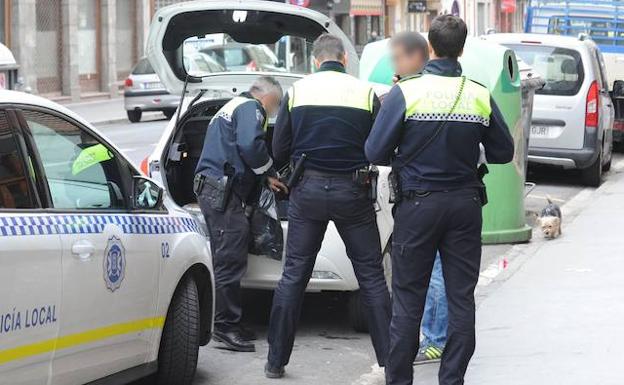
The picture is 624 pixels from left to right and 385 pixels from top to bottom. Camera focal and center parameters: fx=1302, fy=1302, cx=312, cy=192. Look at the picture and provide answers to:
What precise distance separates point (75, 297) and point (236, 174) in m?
2.28

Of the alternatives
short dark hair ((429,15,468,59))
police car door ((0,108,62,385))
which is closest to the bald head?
short dark hair ((429,15,468,59))

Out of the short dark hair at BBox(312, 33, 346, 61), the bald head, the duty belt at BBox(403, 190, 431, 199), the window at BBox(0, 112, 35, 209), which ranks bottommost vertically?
the duty belt at BBox(403, 190, 431, 199)

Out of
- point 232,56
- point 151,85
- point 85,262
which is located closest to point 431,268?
point 85,262

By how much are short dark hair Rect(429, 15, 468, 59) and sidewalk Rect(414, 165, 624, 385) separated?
70.2 inches

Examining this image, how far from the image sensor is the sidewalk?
6742mm

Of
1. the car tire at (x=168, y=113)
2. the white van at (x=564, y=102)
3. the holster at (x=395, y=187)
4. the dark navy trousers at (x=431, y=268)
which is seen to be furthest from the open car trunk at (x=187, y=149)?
the car tire at (x=168, y=113)

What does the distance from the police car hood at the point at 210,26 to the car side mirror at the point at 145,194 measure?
7.22ft

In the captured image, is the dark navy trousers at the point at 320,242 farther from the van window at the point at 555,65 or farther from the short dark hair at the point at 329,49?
the van window at the point at 555,65

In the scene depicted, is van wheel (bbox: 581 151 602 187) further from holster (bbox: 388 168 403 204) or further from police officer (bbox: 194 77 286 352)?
holster (bbox: 388 168 403 204)

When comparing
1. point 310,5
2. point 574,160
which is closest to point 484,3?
point 310,5

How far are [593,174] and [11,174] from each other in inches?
→ 469

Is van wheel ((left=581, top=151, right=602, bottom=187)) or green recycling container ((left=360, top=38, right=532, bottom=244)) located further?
van wheel ((left=581, top=151, right=602, bottom=187))

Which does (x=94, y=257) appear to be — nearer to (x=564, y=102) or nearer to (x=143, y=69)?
(x=564, y=102)

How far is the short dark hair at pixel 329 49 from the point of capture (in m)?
6.91
